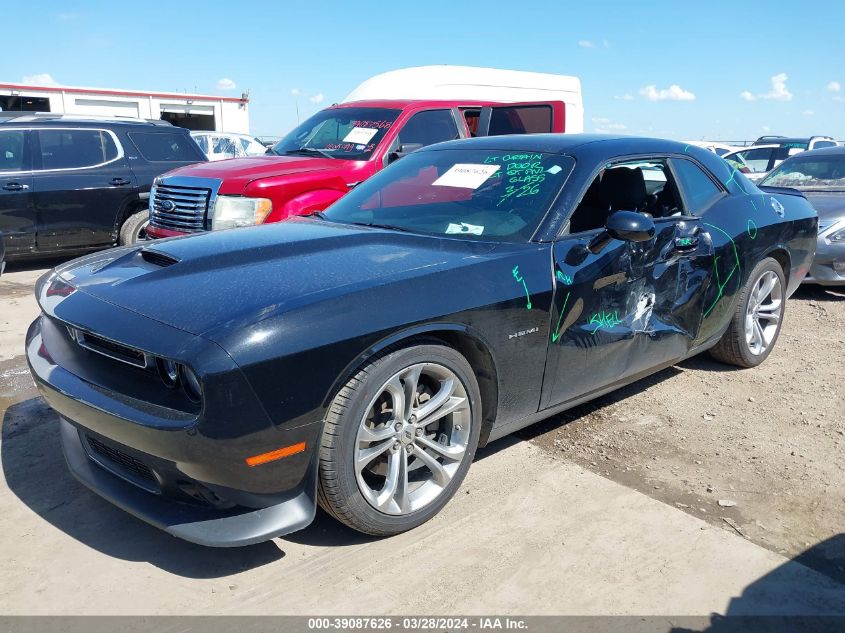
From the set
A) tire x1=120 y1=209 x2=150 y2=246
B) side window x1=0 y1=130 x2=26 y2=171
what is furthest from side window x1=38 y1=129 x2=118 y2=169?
tire x1=120 y1=209 x2=150 y2=246

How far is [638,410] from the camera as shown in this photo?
4.30 m

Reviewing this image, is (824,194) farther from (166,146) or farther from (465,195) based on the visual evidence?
(166,146)

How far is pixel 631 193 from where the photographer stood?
4.17m

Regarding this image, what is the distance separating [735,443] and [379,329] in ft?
7.56

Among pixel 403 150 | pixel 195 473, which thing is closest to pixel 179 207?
pixel 403 150

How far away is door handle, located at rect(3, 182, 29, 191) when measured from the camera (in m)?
7.74

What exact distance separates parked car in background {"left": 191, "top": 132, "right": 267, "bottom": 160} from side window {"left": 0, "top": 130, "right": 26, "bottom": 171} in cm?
712

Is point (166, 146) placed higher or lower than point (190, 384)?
higher

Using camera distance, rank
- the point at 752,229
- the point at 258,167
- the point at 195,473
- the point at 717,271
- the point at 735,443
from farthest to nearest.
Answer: the point at 258,167 < the point at 752,229 < the point at 717,271 < the point at 735,443 < the point at 195,473

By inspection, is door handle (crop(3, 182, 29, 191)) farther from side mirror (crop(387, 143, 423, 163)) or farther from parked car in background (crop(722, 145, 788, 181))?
parked car in background (crop(722, 145, 788, 181))

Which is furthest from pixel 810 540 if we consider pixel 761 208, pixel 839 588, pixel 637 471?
pixel 761 208

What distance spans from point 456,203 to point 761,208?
2.30 metres

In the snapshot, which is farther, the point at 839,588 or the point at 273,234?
the point at 273,234

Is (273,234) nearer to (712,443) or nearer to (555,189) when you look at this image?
(555,189)
